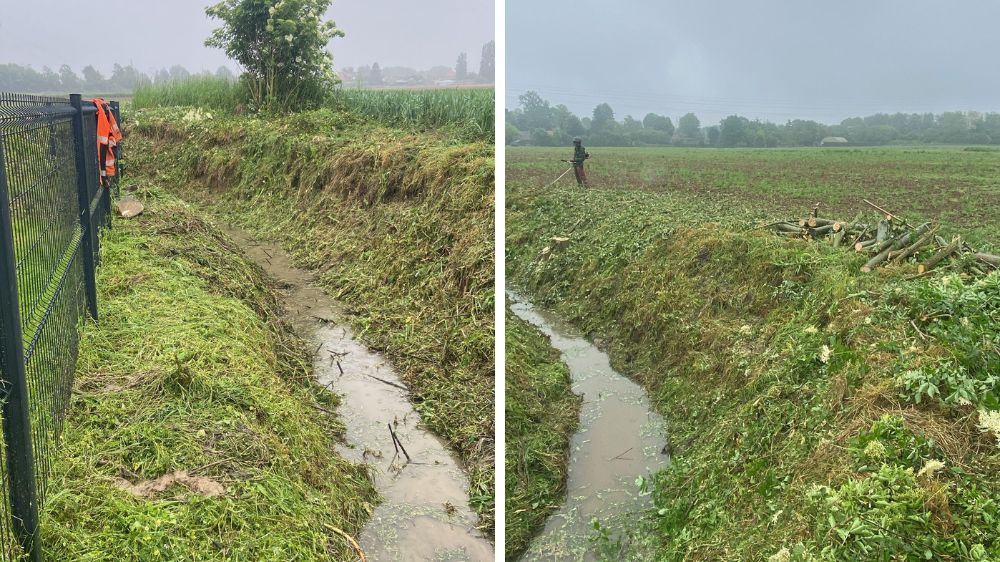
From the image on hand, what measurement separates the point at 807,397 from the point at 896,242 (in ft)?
7.57

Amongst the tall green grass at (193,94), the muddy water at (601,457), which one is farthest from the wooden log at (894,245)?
the tall green grass at (193,94)

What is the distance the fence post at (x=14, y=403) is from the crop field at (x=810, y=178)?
7.36 metres

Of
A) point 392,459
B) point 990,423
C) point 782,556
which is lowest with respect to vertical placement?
point 392,459

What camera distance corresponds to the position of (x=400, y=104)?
12.2 metres

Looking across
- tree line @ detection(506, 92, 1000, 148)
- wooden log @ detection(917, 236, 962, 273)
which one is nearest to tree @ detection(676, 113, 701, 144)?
tree line @ detection(506, 92, 1000, 148)

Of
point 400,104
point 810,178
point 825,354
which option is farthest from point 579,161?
point 825,354

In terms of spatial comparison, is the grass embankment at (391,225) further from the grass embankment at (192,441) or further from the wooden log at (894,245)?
the wooden log at (894,245)

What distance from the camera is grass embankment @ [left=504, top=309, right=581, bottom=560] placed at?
465 cm

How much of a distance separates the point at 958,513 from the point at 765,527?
84 cm

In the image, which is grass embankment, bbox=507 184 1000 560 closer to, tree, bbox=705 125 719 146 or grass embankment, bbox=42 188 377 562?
grass embankment, bbox=42 188 377 562

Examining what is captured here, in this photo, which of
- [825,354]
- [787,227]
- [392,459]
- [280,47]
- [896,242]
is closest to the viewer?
[825,354]

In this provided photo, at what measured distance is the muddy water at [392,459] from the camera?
11.7 feet

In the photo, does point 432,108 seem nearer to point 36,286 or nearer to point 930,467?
point 36,286

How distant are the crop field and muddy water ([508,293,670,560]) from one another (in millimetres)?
2927
